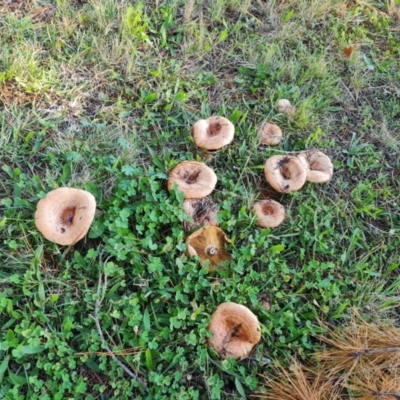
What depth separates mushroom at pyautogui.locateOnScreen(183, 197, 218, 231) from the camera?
2783 mm

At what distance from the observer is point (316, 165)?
316 centimetres

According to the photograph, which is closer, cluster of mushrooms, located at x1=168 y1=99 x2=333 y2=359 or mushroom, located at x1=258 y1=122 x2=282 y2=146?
cluster of mushrooms, located at x1=168 y1=99 x2=333 y2=359

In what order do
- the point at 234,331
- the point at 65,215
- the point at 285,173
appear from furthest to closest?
the point at 285,173, the point at 65,215, the point at 234,331

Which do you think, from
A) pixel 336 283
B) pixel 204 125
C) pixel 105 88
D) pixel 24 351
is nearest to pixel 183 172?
pixel 204 125

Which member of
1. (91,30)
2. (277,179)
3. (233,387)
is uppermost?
(91,30)

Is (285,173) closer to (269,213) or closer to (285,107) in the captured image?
(269,213)

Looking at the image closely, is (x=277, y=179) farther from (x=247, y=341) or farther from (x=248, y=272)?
(x=247, y=341)

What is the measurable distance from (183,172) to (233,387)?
132cm

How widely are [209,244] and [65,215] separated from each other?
34.0 inches

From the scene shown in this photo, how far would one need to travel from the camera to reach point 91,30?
3.44 meters

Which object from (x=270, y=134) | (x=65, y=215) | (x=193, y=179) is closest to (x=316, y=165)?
(x=270, y=134)

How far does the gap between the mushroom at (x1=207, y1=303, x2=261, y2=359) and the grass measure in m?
0.07

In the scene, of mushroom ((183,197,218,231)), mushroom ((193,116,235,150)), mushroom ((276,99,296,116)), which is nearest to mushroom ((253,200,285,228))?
mushroom ((183,197,218,231))

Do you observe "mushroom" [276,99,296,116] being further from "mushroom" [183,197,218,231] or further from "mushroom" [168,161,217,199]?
"mushroom" [183,197,218,231]
